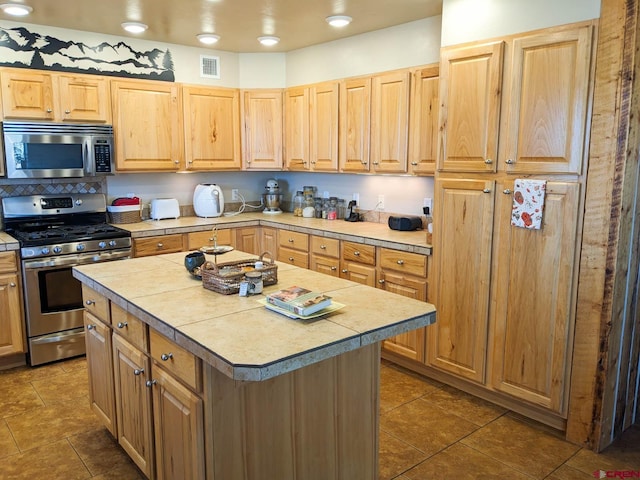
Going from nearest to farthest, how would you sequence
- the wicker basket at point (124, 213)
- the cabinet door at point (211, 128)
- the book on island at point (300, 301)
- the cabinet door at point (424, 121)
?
the book on island at point (300, 301)
the cabinet door at point (424, 121)
the wicker basket at point (124, 213)
the cabinet door at point (211, 128)

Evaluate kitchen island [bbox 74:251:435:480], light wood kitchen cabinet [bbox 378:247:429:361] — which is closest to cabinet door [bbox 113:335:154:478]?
kitchen island [bbox 74:251:435:480]

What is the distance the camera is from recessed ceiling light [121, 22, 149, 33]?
378 centimetres

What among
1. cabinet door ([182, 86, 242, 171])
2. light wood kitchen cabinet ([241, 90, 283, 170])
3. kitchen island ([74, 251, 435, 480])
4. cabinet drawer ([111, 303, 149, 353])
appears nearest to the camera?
kitchen island ([74, 251, 435, 480])

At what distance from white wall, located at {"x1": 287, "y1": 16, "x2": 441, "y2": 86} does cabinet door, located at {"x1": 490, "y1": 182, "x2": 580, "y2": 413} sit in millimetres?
1437

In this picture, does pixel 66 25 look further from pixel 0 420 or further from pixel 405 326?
pixel 405 326

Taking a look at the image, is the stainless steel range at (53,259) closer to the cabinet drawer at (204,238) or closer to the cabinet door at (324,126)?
the cabinet drawer at (204,238)

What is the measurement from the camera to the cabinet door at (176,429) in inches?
69.9

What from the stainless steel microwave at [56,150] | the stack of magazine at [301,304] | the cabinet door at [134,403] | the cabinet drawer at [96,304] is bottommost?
the cabinet door at [134,403]

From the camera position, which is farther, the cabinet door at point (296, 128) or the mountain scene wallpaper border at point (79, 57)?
the cabinet door at point (296, 128)

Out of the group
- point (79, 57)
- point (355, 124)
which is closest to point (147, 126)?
point (79, 57)

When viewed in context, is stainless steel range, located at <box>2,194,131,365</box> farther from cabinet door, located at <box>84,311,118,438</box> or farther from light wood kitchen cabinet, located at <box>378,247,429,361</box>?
light wood kitchen cabinet, located at <box>378,247,429,361</box>

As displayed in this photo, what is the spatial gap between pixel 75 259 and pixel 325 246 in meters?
1.84

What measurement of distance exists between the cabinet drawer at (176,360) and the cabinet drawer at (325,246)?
6.87ft

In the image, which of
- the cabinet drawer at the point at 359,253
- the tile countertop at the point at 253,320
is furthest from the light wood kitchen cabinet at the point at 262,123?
the tile countertop at the point at 253,320
